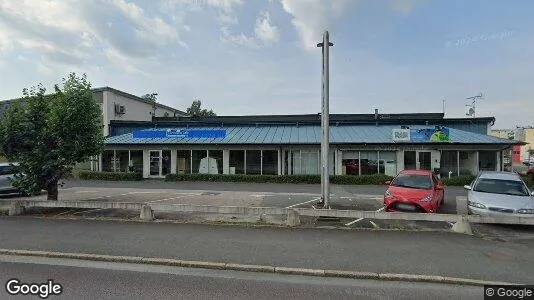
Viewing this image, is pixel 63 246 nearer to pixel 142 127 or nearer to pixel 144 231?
pixel 144 231

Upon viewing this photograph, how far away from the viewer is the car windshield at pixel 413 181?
11.3 metres

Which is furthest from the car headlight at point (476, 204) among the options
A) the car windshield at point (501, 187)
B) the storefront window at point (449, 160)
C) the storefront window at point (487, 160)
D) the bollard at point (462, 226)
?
the storefront window at point (487, 160)

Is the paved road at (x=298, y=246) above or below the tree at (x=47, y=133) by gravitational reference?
below

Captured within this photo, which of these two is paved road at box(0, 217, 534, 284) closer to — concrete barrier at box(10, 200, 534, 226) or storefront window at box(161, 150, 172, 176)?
concrete barrier at box(10, 200, 534, 226)

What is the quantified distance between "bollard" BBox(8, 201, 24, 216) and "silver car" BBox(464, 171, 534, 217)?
44.9 feet

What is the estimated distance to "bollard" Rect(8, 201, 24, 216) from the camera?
10742 millimetres

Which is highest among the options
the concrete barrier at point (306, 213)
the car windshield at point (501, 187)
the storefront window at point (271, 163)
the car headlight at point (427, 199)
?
the storefront window at point (271, 163)

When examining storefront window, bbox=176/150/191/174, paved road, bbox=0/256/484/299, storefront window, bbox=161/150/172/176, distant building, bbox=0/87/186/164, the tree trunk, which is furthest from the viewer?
distant building, bbox=0/87/186/164

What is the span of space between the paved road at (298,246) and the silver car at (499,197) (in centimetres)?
208

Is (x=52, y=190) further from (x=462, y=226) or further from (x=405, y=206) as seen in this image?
(x=462, y=226)

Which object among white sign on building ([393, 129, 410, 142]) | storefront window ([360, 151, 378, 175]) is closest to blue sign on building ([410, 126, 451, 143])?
white sign on building ([393, 129, 410, 142])

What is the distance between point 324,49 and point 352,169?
14.2 meters

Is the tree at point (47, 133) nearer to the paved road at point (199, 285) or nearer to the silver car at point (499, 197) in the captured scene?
the paved road at point (199, 285)

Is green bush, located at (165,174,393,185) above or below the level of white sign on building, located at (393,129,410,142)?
below
